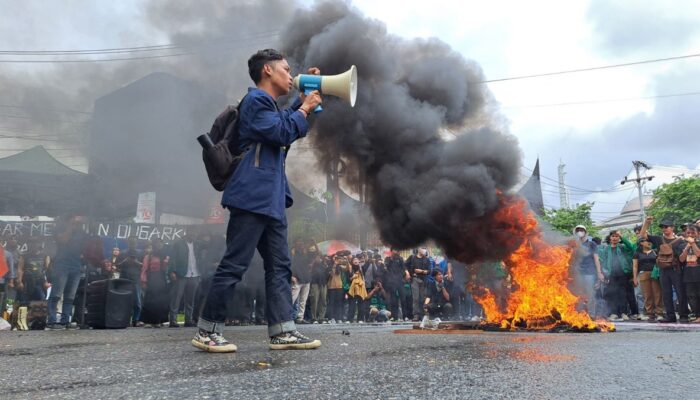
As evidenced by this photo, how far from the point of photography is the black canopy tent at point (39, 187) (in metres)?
11.2

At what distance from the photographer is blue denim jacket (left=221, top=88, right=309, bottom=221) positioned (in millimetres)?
3500

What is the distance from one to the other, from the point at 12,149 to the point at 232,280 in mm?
10921

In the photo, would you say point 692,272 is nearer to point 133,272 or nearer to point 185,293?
point 185,293

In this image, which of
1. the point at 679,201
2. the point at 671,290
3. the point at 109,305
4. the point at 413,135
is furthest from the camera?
the point at 679,201

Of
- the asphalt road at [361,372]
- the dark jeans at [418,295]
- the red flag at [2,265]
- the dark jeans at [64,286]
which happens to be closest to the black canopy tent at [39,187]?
the red flag at [2,265]

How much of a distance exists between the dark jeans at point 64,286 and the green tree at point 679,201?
Result: 127 ft

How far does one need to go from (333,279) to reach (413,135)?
5560 millimetres

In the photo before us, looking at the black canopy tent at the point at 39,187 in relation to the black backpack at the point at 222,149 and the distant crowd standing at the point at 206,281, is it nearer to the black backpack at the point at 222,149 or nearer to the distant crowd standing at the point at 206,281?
the distant crowd standing at the point at 206,281

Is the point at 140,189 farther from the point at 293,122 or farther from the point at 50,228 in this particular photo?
the point at 293,122

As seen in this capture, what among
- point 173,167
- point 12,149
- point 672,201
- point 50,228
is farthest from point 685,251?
point 672,201

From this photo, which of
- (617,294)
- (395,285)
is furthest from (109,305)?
(617,294)

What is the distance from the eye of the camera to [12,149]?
1205 centimetres

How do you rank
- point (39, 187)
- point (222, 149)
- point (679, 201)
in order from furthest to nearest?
point (679, 201), point (39, 187), point (222, 149)

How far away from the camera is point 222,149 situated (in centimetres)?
352
